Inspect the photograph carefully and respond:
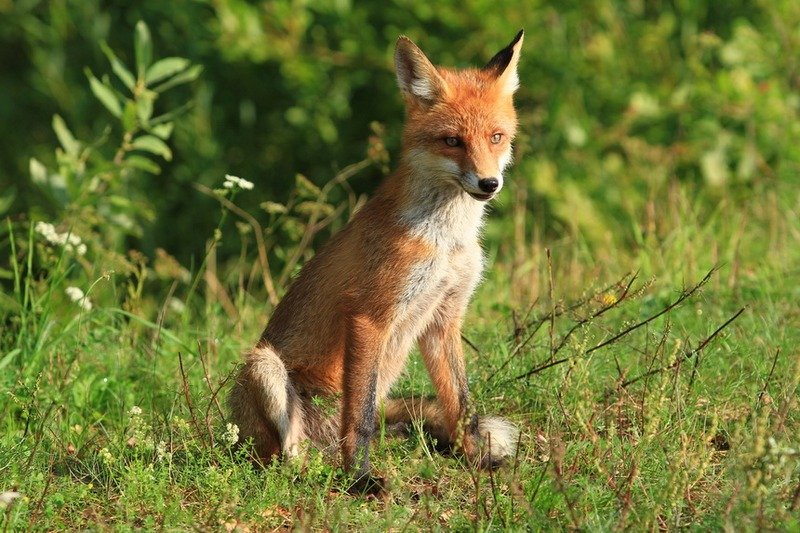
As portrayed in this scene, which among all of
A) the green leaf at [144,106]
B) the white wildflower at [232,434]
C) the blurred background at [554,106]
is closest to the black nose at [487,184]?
the white wildflower at [232,434]

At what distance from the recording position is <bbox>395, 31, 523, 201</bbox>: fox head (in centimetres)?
472

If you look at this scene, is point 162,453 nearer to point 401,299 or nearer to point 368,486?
point 368,486

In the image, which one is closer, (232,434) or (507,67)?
(232,434)

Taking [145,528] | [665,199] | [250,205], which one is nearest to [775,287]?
[665,199]

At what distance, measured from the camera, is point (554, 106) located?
351 inches

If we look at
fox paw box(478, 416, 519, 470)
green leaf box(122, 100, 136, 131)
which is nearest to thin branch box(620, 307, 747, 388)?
fox paw box(478, 416, 519, 470)

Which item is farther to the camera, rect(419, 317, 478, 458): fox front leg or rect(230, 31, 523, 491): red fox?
rect(419, 317, 478, 458): fox front leg

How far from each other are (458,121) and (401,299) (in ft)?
2.85

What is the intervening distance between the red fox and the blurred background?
2.15 meters

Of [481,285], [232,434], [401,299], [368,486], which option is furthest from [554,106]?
[232,434]

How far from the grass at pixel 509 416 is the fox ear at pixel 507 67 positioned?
969 millimetres

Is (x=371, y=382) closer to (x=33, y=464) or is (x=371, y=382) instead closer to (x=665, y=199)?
(x=33, y=464)

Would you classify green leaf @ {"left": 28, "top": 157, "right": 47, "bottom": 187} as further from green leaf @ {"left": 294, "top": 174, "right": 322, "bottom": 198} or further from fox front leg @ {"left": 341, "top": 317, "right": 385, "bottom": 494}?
fox front leg @ {"left": 341, "top": 317, "right": 385, "bottom": 494}

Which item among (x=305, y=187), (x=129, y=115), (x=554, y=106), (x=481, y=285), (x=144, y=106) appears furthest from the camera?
(x=554, y=106)
